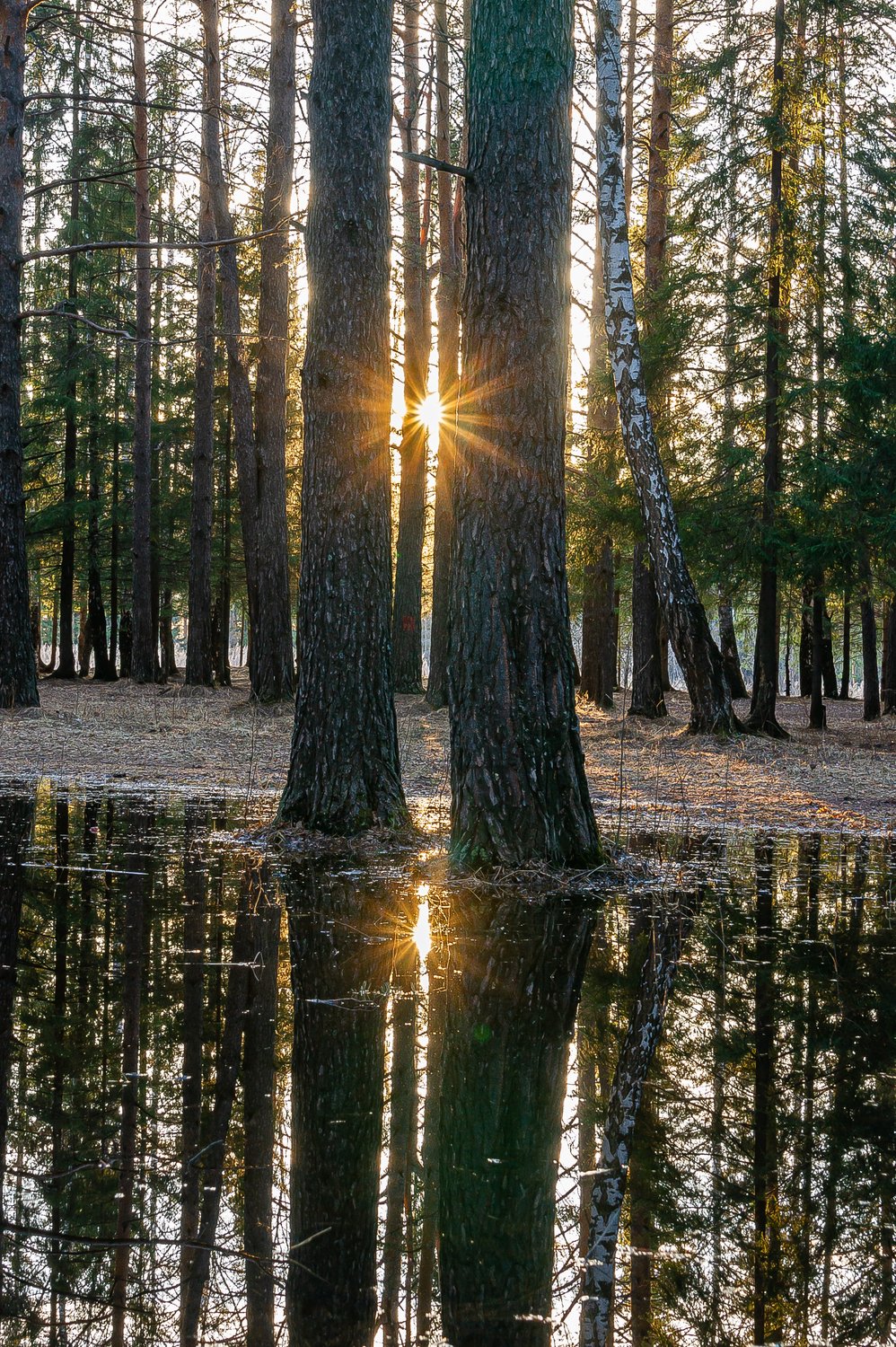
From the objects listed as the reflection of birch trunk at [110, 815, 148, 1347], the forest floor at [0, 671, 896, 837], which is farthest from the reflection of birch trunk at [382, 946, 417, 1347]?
the forest floor at [0, 671, 896, 837]

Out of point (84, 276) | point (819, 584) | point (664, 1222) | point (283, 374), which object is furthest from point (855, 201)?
point (84, 276)

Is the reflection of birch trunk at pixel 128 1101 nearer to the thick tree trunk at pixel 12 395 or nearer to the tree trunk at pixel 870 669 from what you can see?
the thick tree trunk at pixel 12 395

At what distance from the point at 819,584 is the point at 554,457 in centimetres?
1133

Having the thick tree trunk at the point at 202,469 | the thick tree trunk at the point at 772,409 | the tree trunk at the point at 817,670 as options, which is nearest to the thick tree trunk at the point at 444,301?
the thick tree trunk at the point at 202,469

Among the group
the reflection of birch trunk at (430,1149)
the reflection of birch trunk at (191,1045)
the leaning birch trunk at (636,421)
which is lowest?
the reflection of birch trunk at (430,1149)

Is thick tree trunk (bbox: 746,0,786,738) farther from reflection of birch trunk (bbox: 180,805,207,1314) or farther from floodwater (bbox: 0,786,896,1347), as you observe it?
reflection of birch trunk (bbox: 180,805,207,1314)

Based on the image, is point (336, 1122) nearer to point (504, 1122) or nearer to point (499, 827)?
point (504, 1122)

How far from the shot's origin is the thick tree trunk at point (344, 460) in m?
6.75

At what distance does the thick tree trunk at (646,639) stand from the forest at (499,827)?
10 centimetres

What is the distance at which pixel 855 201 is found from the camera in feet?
49.9

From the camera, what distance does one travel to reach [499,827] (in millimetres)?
5625

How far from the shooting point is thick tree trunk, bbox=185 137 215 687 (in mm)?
20734

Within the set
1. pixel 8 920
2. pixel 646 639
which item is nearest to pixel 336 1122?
pixel 8 920

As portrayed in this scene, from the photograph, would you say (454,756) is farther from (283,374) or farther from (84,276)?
(84,276)
